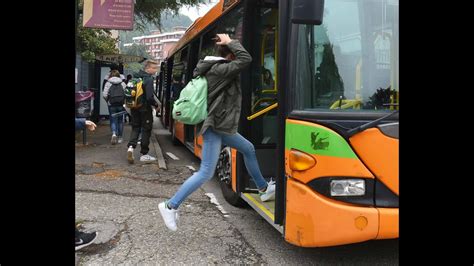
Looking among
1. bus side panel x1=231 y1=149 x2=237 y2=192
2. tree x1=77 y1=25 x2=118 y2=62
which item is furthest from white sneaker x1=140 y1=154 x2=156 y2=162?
tree x1=77 y1=25 x2=118 y2=62

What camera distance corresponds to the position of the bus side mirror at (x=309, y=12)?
3.01 metres

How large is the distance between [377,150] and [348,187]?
32cm

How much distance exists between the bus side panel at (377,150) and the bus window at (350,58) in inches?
9.1

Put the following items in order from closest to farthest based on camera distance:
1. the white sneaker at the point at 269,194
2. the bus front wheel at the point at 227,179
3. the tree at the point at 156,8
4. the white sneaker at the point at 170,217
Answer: the white sneaker at the point at 170,217
the white sneaker at the point at 269,194
the bus front wheel at the point at 227,179
the tree at the point at 156,8

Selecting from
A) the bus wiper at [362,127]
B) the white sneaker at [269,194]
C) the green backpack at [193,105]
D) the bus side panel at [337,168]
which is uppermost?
the green backpack at [193,105]

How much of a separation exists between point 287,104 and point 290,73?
0.23 metres

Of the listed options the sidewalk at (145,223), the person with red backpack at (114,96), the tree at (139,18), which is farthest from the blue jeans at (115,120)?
the sidewalk at (145,223)

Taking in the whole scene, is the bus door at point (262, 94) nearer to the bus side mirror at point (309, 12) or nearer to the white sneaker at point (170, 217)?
the white sneaker at point (170, 217)

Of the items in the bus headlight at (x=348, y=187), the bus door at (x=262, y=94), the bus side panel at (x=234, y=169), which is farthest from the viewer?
the bus side panel at (x=234, y=169)

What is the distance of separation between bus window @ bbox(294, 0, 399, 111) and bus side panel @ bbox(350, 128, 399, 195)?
232mm

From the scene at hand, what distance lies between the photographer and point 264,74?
16.3ft

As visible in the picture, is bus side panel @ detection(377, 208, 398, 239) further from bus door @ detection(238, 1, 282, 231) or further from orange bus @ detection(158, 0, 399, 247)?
bus door @ detection(238, 1, 282, 231)
